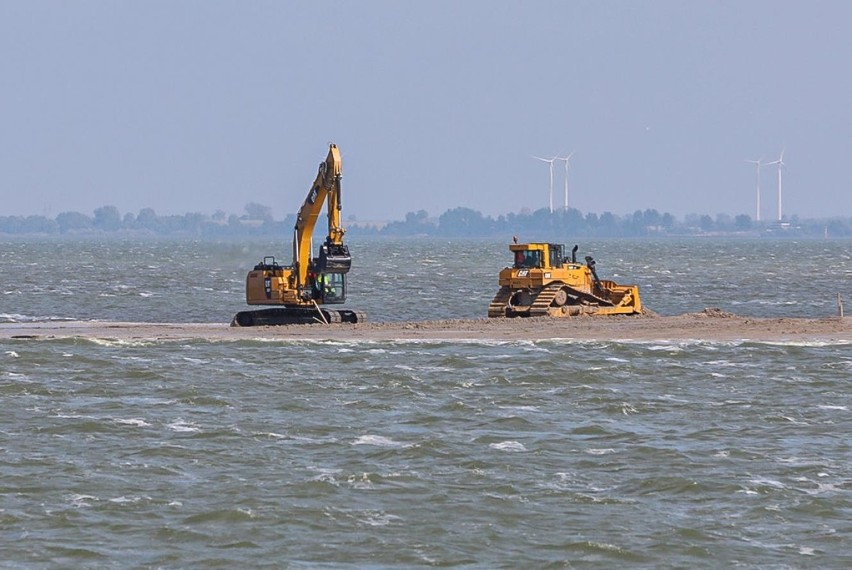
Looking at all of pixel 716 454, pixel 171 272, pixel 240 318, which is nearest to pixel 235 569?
pixel 716 454

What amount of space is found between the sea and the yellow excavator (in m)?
5.69

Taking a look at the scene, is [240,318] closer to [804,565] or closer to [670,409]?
[670,409]

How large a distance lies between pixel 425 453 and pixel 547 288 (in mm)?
24677

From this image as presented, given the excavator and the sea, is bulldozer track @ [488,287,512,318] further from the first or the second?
the sea

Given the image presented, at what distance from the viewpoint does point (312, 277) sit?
162 feet

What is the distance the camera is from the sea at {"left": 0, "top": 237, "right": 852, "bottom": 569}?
20.9 metres

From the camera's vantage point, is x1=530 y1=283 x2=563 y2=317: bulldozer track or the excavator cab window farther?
x1=530 y1=283 x2=563 y2=317: bulldozer track

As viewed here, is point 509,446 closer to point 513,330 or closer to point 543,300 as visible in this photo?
point 513,330

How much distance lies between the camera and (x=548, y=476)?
25.1 meters

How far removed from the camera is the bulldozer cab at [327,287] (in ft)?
162

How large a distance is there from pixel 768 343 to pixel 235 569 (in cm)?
2744

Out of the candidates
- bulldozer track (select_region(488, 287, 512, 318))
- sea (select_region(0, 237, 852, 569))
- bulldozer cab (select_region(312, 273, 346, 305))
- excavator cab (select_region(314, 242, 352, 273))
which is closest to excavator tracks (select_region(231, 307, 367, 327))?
bulldozer cab (select_region(312, 273, 346, 305))

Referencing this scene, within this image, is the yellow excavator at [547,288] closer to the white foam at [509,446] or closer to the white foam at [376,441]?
the white foam at [376,441]

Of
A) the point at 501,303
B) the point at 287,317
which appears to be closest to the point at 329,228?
the point at 287,317
